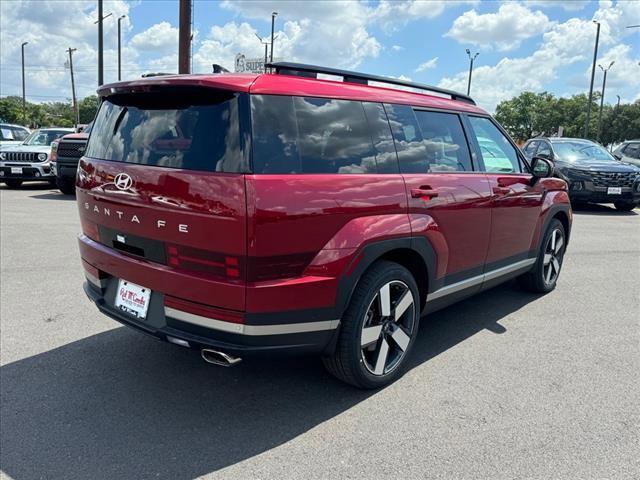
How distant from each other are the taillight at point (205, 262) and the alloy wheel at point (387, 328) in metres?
0.91

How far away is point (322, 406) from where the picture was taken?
3.14 meters

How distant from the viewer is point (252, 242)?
8.18 feet

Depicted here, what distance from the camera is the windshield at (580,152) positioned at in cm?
1312

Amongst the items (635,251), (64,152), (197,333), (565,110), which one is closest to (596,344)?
(197,333)

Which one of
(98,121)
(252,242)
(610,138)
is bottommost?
(252,242)

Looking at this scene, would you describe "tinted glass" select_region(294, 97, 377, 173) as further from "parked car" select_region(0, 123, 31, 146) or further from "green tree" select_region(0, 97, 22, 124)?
"green tree" select_region(0, 97, 22, 124)

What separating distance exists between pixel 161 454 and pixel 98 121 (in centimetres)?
212

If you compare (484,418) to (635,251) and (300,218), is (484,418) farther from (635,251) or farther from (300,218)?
(635,251)

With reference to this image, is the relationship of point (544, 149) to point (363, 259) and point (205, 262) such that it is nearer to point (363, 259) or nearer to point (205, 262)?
point (363, 259)

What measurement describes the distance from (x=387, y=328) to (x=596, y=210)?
1217 cm

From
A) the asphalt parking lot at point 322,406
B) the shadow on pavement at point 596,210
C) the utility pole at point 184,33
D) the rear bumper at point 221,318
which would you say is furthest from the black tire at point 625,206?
the rear bumper at point 221,318

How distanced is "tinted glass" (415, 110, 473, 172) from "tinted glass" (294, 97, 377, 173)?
26.1 inches

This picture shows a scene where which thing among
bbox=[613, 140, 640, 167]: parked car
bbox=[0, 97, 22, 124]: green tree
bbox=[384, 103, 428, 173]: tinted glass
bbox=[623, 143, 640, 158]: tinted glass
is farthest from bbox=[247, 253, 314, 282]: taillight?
bbox=[0, 97, 22, 124]: green tree

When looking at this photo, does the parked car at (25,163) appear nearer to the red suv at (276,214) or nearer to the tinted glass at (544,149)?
the red suv at (276,214)
